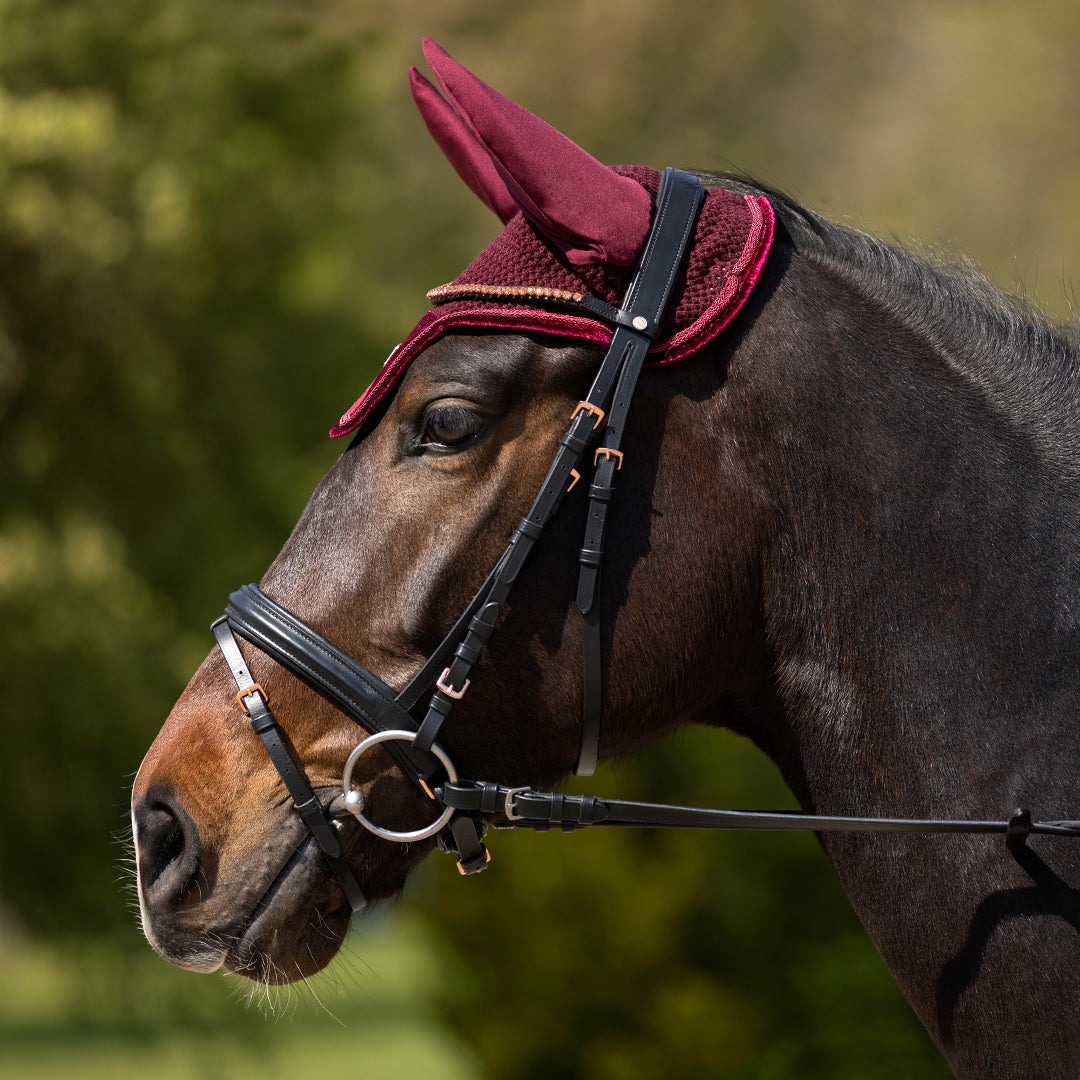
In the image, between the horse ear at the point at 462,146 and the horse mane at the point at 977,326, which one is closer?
the horse mane at the point at 977,326

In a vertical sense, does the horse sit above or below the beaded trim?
below

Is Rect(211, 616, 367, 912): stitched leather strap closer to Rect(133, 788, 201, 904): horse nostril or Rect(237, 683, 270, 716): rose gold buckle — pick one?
Rect(237, 683, 270, 716): rose gold buckle

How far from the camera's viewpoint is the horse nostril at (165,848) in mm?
1889

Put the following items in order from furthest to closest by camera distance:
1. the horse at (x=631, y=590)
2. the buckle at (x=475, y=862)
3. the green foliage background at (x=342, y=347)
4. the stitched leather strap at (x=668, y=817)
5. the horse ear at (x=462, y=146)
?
the green foliage background at (x=342, y=347) < the horse ear at (x=462, y=146) < the buckle at (x=475, y=862) < the horse at (x=631, y=590) < the stitched leather strap at (x=668, y=817)

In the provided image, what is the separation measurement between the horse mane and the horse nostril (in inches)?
59.7

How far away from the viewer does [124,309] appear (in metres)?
7.73

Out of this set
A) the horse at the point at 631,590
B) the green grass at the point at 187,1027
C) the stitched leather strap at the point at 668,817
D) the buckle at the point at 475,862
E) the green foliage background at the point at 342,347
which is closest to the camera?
the stitched leather strap at the point at 668,817

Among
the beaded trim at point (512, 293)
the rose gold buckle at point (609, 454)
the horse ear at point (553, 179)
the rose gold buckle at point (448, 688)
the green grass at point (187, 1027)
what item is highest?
the horse ear at point (553, 179)

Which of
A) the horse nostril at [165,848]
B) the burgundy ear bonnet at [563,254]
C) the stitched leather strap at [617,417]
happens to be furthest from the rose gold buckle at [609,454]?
the horse nostril at [165,848]

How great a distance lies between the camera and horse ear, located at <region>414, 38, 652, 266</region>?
186 cm

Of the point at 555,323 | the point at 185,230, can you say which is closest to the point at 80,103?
the point at 185,230

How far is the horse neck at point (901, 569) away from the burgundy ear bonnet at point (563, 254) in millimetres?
110

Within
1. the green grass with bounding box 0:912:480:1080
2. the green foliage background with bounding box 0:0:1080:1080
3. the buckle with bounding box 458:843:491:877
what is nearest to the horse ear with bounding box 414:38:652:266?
the buckle with bounding box 458:843:491:877

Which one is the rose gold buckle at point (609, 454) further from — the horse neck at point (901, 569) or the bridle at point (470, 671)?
the horse neck at point (901, 569)
